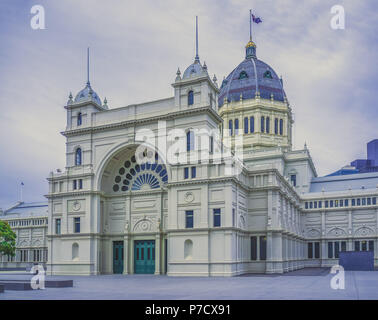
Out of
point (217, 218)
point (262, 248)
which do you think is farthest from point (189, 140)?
point (262, 248)

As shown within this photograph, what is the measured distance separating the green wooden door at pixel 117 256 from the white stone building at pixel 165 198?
0.12m

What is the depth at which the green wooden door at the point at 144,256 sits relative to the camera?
172 feet

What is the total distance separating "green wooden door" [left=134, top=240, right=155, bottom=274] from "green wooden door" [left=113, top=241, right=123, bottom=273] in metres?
2.00

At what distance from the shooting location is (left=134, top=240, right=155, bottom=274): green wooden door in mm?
52312

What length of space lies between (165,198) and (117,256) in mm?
9295

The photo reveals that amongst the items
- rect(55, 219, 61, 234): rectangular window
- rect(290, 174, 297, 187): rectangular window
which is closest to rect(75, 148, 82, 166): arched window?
rect(55, 219, 61, 234): rectangular window

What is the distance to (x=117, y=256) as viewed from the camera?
54.8 m

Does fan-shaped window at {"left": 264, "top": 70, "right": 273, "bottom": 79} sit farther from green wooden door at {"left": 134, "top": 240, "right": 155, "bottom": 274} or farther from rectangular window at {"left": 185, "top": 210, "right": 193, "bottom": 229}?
rectangular window at {"left": 185, "top": 210, "right": 193, "bottom": 229}

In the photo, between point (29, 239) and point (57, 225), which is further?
point (29, 239)

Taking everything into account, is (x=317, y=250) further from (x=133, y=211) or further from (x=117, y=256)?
(x=117, y=256)

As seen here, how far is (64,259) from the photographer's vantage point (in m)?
54.4

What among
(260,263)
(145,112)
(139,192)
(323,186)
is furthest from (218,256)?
(323,186)

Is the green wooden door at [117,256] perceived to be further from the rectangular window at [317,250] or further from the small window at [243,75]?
the small window at [243,75]

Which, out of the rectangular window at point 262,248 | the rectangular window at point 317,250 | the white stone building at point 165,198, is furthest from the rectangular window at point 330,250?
the rectangular window at point 262,248
